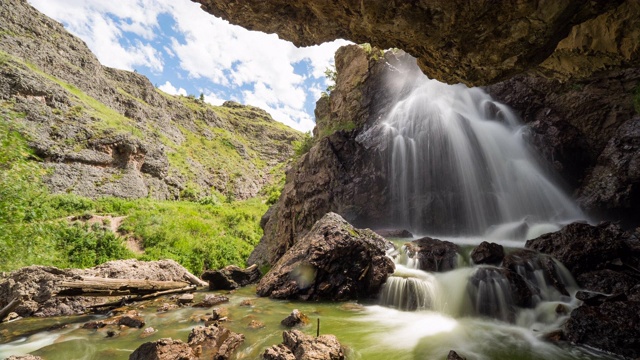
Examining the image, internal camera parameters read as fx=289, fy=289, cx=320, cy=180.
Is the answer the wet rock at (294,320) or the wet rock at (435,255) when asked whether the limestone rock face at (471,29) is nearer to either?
the wet rock at (435,255)

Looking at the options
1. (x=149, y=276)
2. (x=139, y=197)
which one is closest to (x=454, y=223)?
(x=149, y=276)

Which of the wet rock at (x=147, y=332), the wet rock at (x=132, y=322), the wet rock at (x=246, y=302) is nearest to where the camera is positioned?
the wet rock at (x=147, y=332)

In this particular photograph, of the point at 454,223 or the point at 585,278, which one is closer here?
the point at 585,278

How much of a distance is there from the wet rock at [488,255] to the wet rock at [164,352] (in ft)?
33.1

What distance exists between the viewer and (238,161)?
6881 centimetres

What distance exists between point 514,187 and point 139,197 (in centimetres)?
3819

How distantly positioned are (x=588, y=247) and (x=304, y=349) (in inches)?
410

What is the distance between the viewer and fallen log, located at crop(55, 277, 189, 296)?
9695mm

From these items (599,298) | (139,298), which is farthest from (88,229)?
(599,298)

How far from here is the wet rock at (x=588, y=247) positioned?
9.51m

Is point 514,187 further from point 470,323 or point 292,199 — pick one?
point 292,199

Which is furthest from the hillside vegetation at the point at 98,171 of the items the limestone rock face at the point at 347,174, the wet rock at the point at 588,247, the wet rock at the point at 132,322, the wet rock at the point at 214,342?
the wet rock at the point at 588,247

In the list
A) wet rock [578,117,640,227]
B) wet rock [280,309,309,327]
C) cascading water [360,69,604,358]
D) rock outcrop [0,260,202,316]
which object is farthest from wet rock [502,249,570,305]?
rock outcrop [0,260,202,316]

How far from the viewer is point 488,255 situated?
11.0 metres
